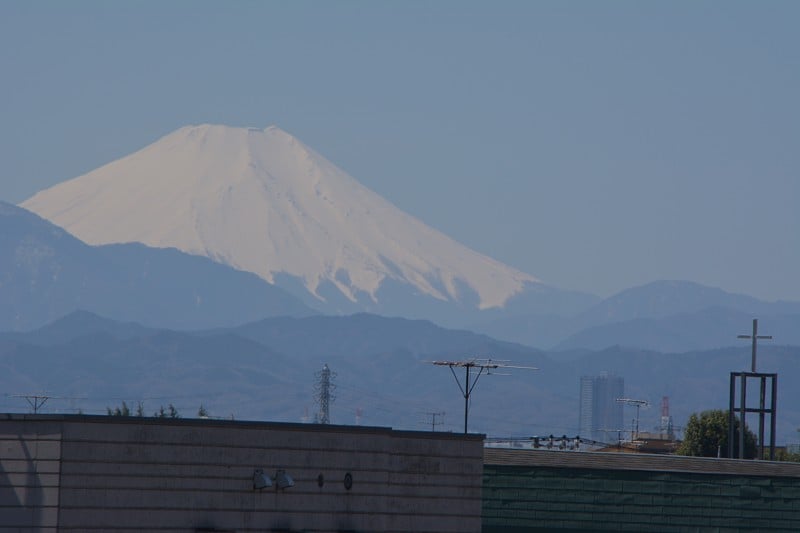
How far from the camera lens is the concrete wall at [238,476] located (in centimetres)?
4559

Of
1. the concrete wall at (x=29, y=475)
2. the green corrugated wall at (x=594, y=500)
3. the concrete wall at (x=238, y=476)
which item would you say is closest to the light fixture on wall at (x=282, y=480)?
the concrete wall at (x=238, y=476)

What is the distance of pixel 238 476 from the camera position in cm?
4869

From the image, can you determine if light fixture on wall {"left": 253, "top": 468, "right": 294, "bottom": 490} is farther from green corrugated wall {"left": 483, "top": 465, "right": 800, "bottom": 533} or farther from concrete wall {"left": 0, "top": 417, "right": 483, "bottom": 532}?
green corrugated wall {"left": 483, "top": 465, "right": 800, "bottom": 533}

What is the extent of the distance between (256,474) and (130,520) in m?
3.79

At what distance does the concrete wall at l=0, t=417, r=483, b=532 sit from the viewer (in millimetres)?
45594

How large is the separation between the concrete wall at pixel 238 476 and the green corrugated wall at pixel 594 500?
1209cm

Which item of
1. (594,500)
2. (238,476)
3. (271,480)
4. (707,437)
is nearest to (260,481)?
(271,480)

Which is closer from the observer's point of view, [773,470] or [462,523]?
[462,523]

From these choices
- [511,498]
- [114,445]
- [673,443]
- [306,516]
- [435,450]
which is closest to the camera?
[114,445]

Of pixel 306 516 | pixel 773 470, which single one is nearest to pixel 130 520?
pixel 306 516

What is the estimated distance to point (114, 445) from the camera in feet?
152

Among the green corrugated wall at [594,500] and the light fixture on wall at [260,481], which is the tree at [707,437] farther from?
the light fixture on wall at [260,481]

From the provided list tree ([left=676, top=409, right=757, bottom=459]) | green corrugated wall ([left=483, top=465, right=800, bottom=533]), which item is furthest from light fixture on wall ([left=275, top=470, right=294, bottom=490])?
tree ([left=676, top=409, right=757, bottom=459])

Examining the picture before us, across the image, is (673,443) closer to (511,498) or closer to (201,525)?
(511,498)
